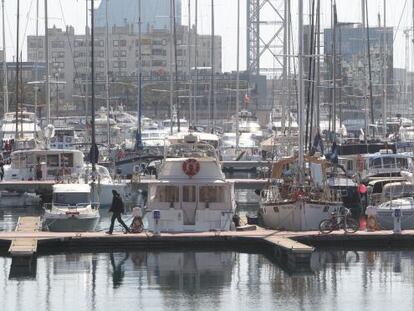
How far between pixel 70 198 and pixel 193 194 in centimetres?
660

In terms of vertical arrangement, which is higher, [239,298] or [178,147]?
[178,147]

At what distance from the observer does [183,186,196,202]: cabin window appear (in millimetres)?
38188

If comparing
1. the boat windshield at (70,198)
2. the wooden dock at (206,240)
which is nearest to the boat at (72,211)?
the boat windshield at (70,198)

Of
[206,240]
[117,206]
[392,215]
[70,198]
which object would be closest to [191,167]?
[117,206]

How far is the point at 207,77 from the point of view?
125 meters

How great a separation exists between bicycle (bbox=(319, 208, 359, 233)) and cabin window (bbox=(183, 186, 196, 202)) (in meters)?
4.01

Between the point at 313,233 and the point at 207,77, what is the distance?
295 ft

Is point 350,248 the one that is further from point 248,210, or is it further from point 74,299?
point 248,210

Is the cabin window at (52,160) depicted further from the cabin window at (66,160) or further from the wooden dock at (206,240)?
the wooden dock at (206,240)

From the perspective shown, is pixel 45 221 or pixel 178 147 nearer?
pixel 45 221

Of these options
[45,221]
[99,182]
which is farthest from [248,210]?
[45,221]

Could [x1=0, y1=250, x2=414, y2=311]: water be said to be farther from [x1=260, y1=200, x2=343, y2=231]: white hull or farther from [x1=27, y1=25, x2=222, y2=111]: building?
[x1=27, y1=25, x2=222, y2=111]: building

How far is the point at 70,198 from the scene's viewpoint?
4328 cm

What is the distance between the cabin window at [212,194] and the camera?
3819 cm
